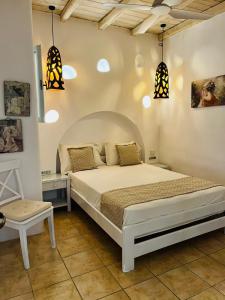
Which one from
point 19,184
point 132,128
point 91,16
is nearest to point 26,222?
point 19,184

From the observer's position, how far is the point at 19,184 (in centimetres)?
259

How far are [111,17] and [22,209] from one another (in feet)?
9.10

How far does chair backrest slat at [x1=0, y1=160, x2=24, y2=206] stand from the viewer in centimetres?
248

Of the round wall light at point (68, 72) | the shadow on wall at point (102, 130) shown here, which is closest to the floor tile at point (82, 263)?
the shadow on wall at point (102, 130)

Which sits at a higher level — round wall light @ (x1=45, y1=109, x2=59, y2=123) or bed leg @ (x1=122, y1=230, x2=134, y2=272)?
round wall light @ (x1=45, y1=109, x2=59, y2=123)

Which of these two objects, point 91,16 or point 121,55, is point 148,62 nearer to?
point 121,55

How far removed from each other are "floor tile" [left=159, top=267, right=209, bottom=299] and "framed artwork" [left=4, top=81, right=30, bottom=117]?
2.20 meters

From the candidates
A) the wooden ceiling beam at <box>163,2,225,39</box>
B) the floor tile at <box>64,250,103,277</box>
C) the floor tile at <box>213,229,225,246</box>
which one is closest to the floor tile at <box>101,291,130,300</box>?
the floor tile at <box>64,250,103,277</box>

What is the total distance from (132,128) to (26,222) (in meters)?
2.65

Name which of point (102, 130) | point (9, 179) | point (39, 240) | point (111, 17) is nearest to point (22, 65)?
point (9, 179)

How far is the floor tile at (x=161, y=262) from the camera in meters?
2.13

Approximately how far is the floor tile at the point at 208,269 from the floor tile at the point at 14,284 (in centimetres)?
148

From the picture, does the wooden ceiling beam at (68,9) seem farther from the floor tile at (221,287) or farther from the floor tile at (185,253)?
the floor tile at (221,287)

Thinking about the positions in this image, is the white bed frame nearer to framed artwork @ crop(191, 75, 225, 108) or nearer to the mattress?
the mattress
